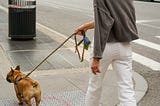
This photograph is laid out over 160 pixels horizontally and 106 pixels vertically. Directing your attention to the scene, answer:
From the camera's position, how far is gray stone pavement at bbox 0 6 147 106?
554 cm

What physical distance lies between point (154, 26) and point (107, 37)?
40.5 ft

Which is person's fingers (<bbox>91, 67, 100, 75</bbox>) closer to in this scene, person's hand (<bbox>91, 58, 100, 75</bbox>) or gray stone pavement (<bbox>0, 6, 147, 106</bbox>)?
person's hand (<bbox>91, 58, 100, 75</bbox>)

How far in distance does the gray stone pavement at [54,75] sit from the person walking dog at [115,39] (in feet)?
5.55

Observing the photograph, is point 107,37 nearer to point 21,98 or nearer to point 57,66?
point 21,98

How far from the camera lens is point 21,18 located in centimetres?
1043

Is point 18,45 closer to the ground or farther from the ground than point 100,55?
closer to the ground

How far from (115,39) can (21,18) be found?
23.3 feet

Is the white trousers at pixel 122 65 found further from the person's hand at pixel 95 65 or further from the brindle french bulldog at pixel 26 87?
the brindle french bulldog at pixel 26 87

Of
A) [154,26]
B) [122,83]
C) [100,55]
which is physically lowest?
[154,26]

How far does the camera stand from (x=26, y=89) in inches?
184

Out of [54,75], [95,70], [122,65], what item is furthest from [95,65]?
[54,75]

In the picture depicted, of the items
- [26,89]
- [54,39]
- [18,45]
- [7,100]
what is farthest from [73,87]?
[54,39]

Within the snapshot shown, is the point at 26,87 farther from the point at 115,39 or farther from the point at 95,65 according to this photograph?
the point at 115,39

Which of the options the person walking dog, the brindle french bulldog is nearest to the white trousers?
the person walking dog
